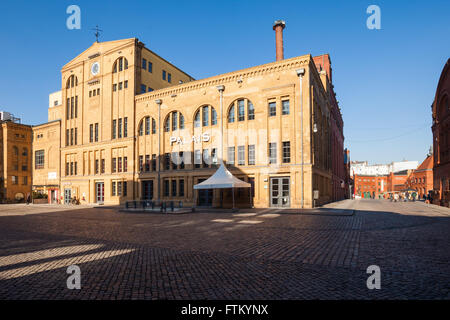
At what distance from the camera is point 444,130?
33.4 m

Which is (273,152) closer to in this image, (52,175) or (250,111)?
(250,111)

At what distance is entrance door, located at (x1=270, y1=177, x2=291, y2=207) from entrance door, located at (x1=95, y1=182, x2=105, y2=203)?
22.9 m

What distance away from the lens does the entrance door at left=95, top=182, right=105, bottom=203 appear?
37.2 m

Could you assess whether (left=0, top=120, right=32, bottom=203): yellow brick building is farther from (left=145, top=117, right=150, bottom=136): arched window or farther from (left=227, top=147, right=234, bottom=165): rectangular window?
(left=227, top=147, right=234, bottom=165): rectangular window

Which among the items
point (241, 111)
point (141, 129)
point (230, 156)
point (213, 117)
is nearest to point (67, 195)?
point (141, 129)

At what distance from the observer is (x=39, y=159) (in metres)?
46.5

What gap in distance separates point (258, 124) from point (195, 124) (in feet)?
24.4

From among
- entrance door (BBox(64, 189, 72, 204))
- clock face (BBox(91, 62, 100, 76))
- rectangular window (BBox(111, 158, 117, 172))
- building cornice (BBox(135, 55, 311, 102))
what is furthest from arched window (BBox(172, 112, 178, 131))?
entrance door (BBox(64, 189, 72, 204))

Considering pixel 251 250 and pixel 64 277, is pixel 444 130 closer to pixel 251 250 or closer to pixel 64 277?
pixel 251 250

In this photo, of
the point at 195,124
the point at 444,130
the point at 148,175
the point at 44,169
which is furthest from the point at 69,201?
the point at 444,130

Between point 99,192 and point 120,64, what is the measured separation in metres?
16.8

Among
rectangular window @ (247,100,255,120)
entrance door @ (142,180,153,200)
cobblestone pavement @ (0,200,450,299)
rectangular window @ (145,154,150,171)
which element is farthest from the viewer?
rectangular window @ (145,154,150,171)

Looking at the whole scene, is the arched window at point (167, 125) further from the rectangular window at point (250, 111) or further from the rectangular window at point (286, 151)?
the rectangular window at point (286, 151)
